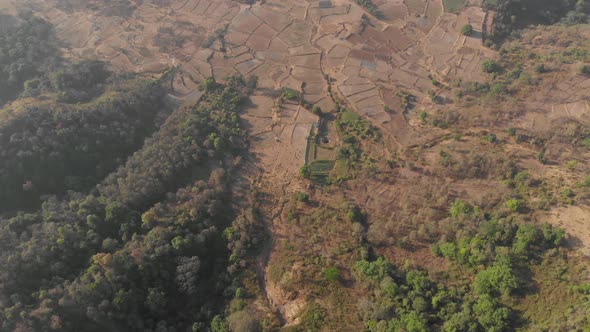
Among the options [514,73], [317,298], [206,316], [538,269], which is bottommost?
[206,316]

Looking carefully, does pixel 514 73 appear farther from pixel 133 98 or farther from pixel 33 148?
pixel 33 148

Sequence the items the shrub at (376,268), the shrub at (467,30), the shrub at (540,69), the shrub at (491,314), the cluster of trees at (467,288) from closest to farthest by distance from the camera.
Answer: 1. the shrub at (491,314)
2. the cluster of trees at (467,288)
3. the shrub at (376,268)
4. the shrub at (540,69)
5. the shrub at (467,30)

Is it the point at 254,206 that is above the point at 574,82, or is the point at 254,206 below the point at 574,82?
below

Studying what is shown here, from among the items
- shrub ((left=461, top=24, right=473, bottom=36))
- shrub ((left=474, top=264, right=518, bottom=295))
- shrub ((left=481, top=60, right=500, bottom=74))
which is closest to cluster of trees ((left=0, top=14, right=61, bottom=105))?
shrub ((left=474, top=264, right=518, bottom=295))

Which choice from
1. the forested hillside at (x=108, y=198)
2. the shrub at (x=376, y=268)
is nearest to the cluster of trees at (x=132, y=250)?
the forested hillside at (x=108, y=198)

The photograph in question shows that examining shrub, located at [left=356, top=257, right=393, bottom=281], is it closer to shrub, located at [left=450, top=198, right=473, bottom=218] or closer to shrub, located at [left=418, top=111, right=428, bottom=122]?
shrub, located at [left=450, top=198, right=473, bottom=218]

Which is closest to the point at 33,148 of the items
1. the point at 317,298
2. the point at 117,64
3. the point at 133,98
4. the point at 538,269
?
the point at 133,98

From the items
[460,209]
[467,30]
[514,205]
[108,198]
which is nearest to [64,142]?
[108,198]

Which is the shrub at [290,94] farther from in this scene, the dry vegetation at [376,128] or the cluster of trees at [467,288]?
the cluster of trees at [467,288]

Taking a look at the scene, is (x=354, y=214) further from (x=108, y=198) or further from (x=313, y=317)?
(x=108, y=198)
